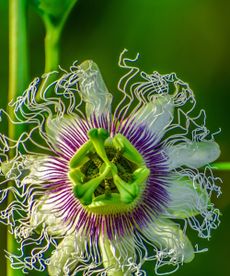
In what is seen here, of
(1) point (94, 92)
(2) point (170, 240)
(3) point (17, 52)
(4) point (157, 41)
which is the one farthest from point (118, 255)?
(4) point (157, 41)

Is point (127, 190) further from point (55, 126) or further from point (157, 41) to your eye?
point (157, 41)

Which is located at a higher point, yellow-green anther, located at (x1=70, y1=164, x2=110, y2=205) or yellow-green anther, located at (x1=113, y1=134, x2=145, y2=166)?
yellow-green anther, located at (x1=113, y1=134, x2=145, y2=166)

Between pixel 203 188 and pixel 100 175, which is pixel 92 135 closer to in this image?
pixel 100 175

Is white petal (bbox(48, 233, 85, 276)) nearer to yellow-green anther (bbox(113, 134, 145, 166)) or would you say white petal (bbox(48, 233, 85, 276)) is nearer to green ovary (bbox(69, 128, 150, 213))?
green ovary (bbox(69, 128, 150, 213))

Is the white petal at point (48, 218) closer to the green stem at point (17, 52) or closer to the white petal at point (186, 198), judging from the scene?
the green stem at point (17, 52)

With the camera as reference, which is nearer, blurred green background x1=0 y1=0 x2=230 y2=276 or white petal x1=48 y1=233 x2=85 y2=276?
white petal x1=48 y1=233 x2=85 y2=276

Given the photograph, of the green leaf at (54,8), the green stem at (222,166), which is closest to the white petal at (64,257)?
the green stem at (222,166)

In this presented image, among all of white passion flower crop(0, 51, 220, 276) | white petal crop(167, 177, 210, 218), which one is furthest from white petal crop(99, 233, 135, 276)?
white petal crop(167, 177, 210, 218)
